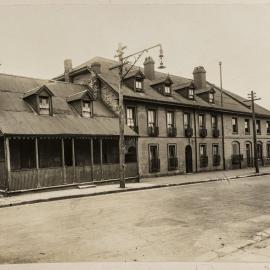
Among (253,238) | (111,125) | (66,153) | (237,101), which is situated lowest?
(253,238)

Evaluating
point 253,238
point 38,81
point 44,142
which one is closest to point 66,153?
point 44,142

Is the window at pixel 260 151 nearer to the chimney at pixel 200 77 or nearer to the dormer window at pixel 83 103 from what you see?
the chimney at pixel 200 77

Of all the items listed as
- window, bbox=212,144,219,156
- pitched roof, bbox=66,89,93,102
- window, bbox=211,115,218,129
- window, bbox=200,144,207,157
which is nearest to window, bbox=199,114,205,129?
window, bbox=211,115,218,129

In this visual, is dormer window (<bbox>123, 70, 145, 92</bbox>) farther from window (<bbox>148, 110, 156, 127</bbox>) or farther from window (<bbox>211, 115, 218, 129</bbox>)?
window (<bbox>211, 115, 218, 129</bbox>)

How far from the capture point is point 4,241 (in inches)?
316

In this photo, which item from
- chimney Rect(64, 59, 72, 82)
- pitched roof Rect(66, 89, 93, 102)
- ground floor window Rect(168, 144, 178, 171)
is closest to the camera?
pitched roof Rect(66, 89, 93, 102)

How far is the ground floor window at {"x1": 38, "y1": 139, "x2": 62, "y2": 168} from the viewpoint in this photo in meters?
20.6

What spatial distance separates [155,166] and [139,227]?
1876cm

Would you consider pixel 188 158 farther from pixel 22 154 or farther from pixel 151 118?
pixel 22 154

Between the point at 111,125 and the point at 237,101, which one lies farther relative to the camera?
the point at 237,101

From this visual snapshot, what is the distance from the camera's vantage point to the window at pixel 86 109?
2330 centimetres

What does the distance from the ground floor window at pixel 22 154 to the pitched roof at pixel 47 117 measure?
1245mm

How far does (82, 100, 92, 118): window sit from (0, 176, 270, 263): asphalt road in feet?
32.3

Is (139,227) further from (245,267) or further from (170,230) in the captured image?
(245,267)
